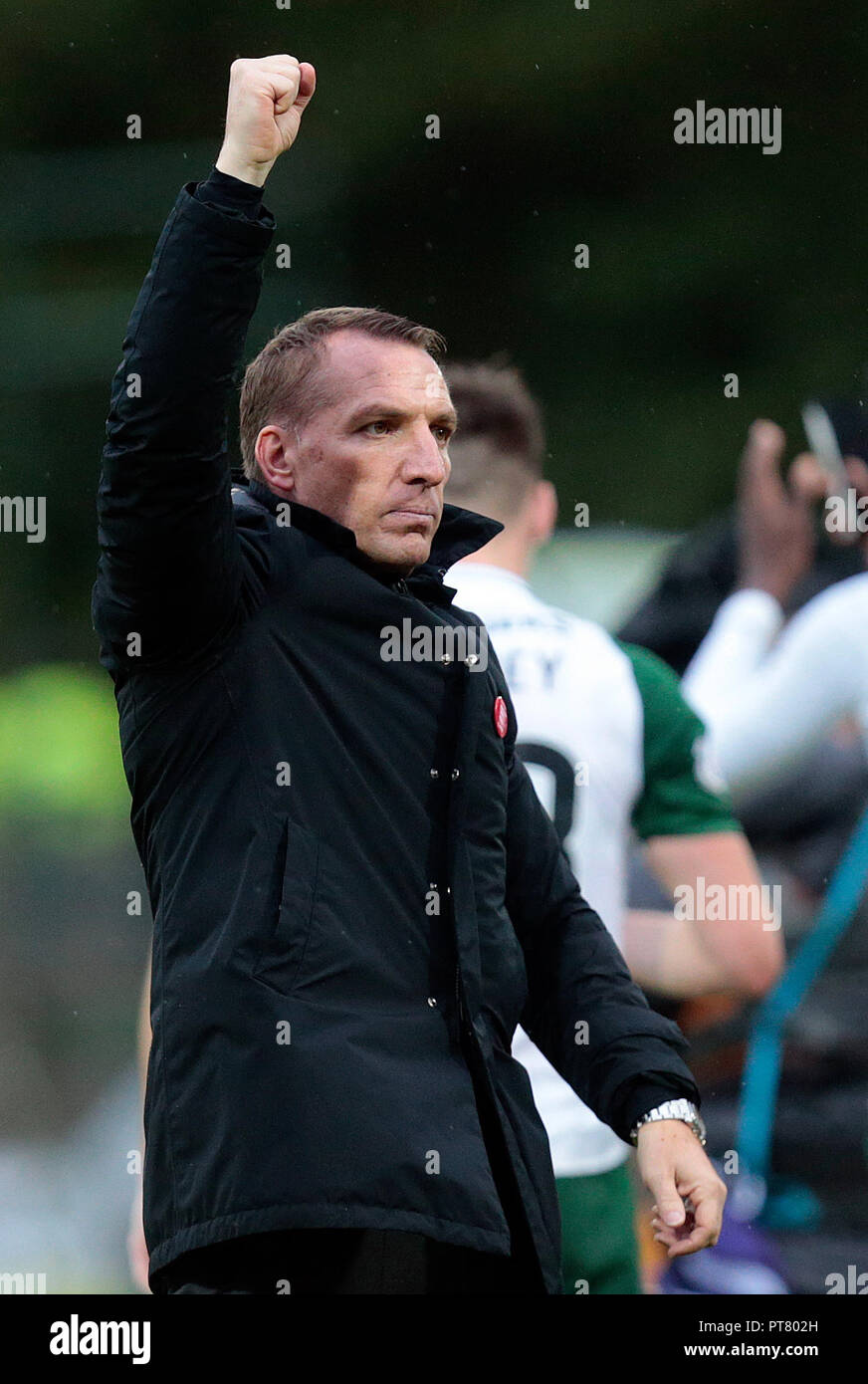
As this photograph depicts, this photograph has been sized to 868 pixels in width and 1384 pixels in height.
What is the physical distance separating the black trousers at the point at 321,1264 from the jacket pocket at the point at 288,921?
0.83ft

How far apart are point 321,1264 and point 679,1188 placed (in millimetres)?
452

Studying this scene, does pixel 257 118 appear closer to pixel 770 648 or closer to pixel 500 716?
pixel 500 716

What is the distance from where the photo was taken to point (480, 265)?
4543mm

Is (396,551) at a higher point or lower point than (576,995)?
higher

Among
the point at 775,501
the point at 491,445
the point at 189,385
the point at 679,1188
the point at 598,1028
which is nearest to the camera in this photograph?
the point at 189,385

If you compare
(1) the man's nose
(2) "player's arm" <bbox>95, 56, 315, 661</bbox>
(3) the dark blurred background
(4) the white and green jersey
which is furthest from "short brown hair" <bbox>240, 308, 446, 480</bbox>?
(3) the dark blurred background

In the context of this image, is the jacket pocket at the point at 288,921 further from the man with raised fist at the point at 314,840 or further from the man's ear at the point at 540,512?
the man's ear at the point at 540,512

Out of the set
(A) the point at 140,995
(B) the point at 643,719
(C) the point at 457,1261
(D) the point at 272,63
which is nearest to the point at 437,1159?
(C) the point at 457,1261

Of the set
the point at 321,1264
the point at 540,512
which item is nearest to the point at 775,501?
the point at 540,512

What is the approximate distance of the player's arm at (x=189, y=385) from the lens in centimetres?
188

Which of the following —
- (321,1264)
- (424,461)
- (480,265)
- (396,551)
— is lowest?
(321,1264)

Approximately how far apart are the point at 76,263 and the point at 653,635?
168 cm

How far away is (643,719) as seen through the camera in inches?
149

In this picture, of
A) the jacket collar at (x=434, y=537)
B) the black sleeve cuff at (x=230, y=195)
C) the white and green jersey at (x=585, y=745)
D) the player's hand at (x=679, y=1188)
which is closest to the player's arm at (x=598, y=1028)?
the player's hand at (x=679, y=1188)
